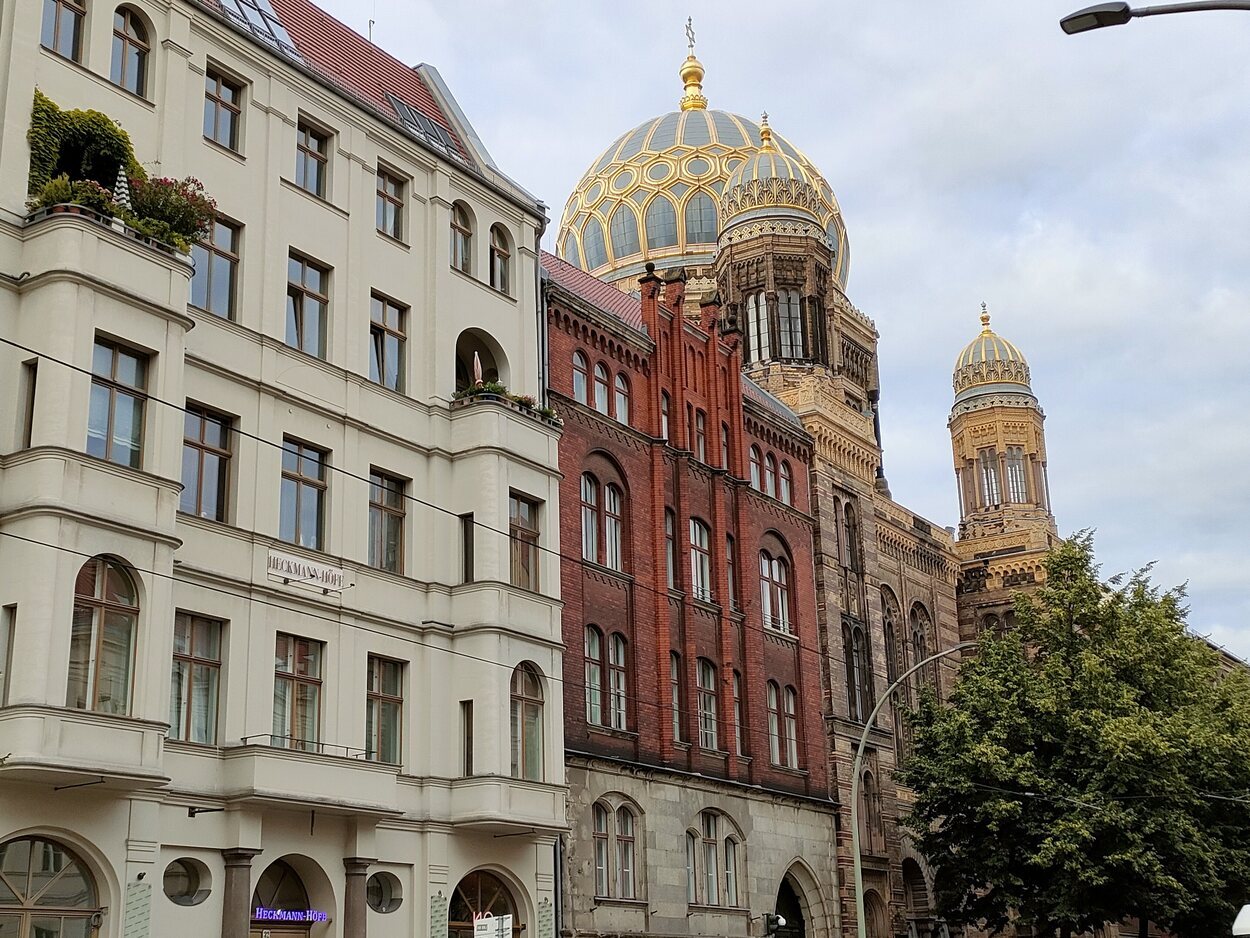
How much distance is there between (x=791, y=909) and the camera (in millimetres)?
46531

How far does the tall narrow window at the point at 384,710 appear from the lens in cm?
3112

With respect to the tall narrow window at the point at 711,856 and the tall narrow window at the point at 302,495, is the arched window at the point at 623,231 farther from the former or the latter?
the tall narrow window at the point at 302,495

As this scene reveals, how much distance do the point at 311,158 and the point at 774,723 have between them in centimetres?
2227

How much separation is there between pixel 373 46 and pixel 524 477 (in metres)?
13.0

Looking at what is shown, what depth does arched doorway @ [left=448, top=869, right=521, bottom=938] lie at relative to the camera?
105 feet

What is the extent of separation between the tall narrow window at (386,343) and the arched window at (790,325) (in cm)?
2499

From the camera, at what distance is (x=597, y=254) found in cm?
7556

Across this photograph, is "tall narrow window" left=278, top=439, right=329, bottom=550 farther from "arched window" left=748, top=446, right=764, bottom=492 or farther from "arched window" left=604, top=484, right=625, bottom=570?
"arched window" left=748, top=446, right=764, bottom=492

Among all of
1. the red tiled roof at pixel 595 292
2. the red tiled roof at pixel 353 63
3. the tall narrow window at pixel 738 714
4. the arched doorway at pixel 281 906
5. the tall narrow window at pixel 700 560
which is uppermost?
the red tiled roof at pixel 353 63

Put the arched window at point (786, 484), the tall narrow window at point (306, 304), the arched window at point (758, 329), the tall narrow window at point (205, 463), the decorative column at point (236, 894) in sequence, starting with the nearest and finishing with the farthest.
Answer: the decorative column at point (236, 894), the tall narrow window at point (205, 463), the tall narrow window at point (306, 304), the arched window at point (786, 484), the arched window at point (758, 329)

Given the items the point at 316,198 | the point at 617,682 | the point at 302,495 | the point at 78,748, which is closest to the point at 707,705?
the point at 617,682

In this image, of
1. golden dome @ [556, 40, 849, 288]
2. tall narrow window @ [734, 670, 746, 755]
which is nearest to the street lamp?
tall narrow window @ [734, 670, 746, 755]

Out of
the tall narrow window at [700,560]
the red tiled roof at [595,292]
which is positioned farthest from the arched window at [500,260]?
the tall narrow window at [700,560]

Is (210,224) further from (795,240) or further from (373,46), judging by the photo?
(795,240)
